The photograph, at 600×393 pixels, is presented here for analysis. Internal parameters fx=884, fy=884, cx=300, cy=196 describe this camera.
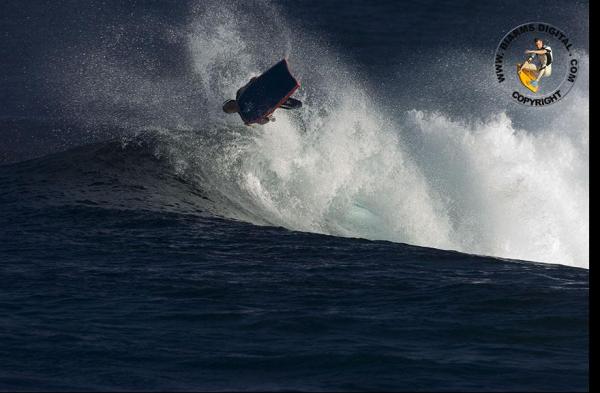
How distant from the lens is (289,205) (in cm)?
3094

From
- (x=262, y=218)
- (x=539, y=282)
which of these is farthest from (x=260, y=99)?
(x=539, y=282)

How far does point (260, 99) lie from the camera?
31.1 m

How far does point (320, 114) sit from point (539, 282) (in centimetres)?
1801

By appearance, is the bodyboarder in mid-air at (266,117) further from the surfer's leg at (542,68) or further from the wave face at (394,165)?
the surfer's leg at (542,68)

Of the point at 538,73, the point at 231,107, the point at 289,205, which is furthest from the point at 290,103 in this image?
the point at 538,73

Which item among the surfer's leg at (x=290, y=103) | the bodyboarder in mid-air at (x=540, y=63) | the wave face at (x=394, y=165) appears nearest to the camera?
the surfer's leg at (x=290, y=103)

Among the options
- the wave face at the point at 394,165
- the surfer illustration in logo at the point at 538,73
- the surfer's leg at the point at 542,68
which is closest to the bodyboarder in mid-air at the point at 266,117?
the wave face at the point at 394,165

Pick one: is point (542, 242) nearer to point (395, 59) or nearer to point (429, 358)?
point (429, 358)

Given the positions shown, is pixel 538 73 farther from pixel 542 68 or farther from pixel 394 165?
pixel 394 165

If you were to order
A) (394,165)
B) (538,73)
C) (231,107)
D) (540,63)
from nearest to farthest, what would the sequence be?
(231,107)
(394,165)
(540,63)
(538,73)

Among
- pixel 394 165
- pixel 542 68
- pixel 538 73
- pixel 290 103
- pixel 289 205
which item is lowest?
pixel 289 205

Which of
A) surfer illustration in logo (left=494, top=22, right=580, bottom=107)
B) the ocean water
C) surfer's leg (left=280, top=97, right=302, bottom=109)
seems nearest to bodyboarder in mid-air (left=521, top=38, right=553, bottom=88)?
surfer illustration in logo (left=494, top=22, right=580, bottom=107)

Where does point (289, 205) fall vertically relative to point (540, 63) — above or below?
below

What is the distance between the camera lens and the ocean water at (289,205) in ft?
51.0
